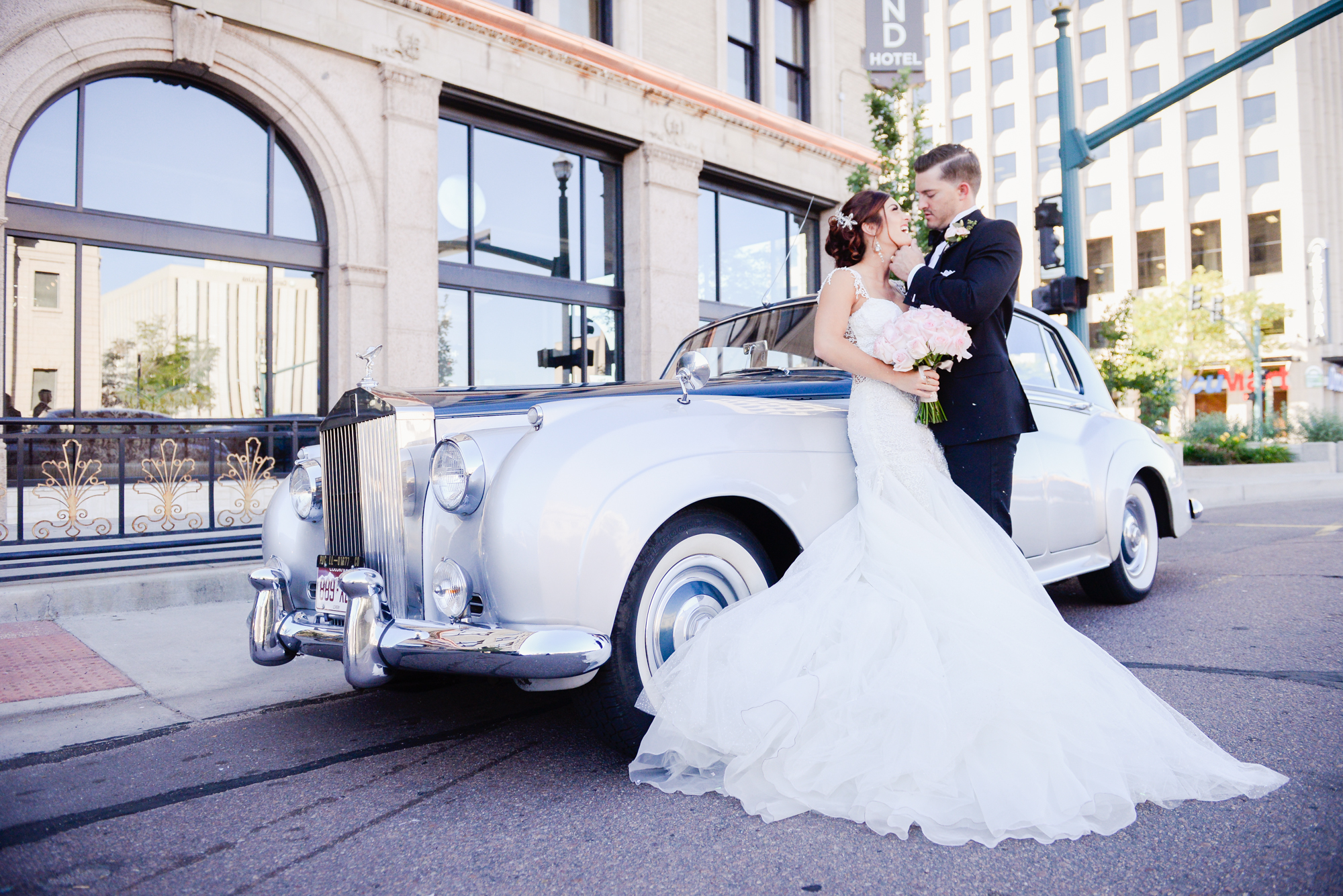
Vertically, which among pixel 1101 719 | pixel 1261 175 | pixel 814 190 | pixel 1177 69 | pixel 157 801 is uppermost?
pixel 1177 69

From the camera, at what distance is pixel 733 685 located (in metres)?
2.52

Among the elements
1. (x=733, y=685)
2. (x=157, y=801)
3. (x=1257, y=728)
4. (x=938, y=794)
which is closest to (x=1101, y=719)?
(x=938, y=794)

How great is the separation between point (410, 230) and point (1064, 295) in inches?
280

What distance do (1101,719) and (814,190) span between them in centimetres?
1275

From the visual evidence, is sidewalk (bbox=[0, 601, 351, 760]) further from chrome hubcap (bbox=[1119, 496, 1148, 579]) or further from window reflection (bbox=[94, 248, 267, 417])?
chrome hubcap (bbox=[1119, 496, 1148, 579])

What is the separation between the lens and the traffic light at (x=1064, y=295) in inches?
374

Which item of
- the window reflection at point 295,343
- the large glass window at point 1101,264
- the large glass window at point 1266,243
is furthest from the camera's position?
the large glass window at point 1101,264

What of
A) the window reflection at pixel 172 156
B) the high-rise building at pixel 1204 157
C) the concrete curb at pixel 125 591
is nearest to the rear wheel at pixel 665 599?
the concrete curb at pixel 125 591

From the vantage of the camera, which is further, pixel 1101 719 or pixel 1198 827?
pixel 1101 719

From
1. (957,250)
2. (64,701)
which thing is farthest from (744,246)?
(64,701)

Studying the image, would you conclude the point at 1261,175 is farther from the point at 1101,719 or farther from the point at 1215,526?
the point at 1101,719

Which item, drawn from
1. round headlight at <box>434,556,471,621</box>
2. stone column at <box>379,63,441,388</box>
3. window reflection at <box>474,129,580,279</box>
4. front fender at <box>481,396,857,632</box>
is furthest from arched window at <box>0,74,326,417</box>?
front fender at <box>481,396,857,632</box>

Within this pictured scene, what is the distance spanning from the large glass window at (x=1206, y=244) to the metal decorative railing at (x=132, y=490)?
40.3 metres

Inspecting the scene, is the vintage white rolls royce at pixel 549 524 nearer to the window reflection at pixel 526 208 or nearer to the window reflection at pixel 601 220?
the window reflection at pixel 526 208
